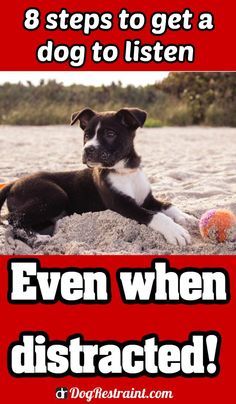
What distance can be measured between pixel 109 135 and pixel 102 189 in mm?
455

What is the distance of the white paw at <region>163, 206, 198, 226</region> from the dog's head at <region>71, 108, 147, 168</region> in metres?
0.58

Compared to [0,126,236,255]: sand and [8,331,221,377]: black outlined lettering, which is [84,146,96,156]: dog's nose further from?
[8,331,221,377]: black outlined lettering

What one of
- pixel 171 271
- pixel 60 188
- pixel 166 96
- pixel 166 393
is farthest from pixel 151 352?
pixel 166 96

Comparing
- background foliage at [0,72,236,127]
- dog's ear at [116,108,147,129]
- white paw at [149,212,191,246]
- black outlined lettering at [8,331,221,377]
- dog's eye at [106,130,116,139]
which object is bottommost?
black outlined lettering at [8,331,221,377]

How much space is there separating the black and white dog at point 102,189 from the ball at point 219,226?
16 centimetres

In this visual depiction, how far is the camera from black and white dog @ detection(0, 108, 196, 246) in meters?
4.59

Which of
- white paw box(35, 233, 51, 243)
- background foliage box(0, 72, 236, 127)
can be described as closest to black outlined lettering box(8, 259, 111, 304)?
white paw box(35, 233, 51, 243)

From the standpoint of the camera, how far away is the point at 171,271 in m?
3.51

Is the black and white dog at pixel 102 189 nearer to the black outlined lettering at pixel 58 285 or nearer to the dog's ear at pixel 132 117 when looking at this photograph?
the dog's ear at pixel 132 117

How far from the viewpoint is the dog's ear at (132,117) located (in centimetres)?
469

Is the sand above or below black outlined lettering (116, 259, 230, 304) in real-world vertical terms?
above

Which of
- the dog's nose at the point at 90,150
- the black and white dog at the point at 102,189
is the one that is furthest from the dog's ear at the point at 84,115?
the dog's nose at the point at 90,150

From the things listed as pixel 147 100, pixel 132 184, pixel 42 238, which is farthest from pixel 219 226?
pixel 147 100

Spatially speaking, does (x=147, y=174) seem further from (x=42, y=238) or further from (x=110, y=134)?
(x=42, y=238)
